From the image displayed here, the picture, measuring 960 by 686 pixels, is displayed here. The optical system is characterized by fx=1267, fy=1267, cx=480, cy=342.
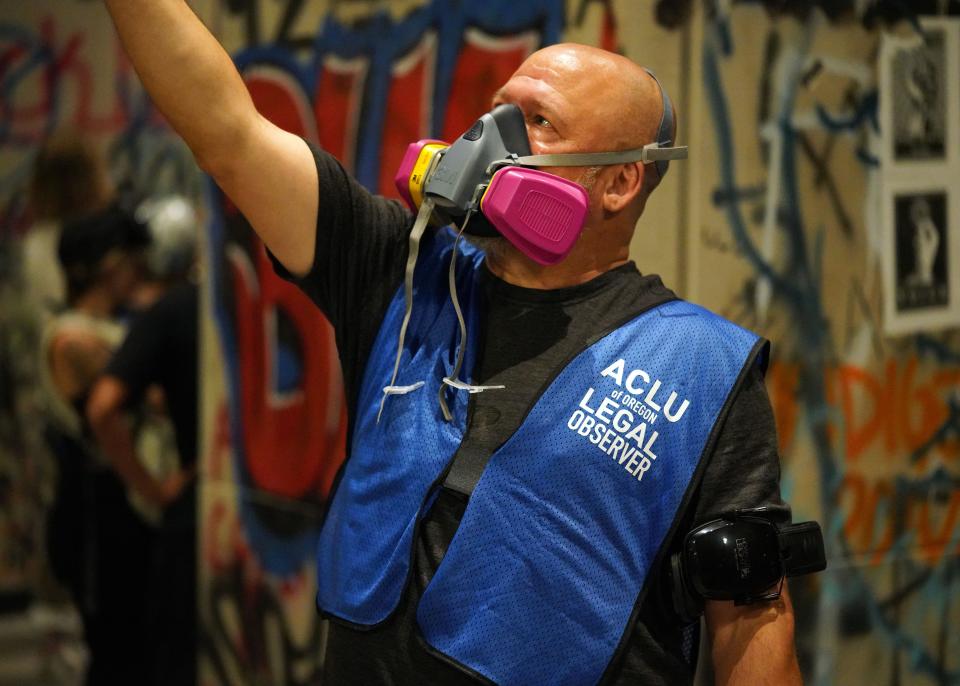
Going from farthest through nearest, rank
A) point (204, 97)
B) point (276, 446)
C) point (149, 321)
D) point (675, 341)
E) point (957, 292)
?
point (149, 321) < point (276, 446) < point (957, 292) < point (675, 341) < point (204, 97)

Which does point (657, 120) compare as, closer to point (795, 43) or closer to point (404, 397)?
point (404, 397)

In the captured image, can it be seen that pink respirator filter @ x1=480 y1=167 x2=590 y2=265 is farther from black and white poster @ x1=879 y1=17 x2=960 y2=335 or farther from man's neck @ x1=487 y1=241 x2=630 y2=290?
black and white poster @ x1=879 y1=17 x2=960 y2=335

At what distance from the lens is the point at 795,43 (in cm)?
285

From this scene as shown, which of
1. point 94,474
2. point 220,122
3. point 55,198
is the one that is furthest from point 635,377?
point 55,198

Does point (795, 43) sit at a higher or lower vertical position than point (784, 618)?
higher

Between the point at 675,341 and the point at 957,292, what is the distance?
1478mm

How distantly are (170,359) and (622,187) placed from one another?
268 centimetres

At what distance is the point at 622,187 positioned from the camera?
203 centimetres

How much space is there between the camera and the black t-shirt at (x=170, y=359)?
14.1 ft

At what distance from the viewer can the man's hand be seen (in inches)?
73.2

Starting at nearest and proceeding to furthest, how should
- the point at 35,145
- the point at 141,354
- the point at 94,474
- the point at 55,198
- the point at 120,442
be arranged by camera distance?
the point at 141,354 → the point at 120,442 → the point at 94,474 → the point at 55,198 → the point at 35,145

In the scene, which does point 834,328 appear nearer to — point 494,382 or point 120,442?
point 494,382

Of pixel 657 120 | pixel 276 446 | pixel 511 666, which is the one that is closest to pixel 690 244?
pixel 657 120

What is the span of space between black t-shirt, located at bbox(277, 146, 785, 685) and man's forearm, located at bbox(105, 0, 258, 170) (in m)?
0.17
